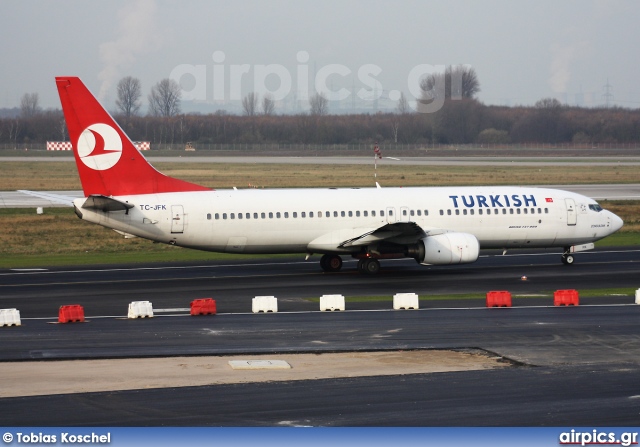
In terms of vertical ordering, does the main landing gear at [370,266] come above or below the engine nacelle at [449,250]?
below

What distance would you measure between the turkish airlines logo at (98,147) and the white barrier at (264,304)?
36.9 ft

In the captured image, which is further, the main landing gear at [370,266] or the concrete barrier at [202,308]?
the main landing gear at [370,266]

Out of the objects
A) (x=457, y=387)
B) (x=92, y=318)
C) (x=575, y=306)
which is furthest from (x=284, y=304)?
(x=457, y=387)

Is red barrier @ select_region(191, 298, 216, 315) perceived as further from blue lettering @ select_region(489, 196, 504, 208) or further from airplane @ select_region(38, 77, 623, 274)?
blue lettering @ select_region(489, 196, 504, 208)

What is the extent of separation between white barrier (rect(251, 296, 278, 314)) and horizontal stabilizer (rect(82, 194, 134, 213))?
31.4 ft

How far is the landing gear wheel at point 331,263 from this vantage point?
44.1 metres

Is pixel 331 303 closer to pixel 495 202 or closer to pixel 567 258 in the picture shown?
pixel 495 202

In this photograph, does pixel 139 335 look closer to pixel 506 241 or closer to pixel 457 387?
pixel 457 387

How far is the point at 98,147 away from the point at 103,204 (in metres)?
2.62

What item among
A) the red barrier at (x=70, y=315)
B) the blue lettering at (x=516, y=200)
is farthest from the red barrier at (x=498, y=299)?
the red barrier at (x=70, y=315)

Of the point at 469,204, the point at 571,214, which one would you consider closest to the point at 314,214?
the point at 469,204

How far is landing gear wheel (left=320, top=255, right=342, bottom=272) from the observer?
44125 millimetres

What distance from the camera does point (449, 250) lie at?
1613 inches

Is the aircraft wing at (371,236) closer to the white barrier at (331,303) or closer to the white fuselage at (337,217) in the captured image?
the white fuselage at (337,217)
